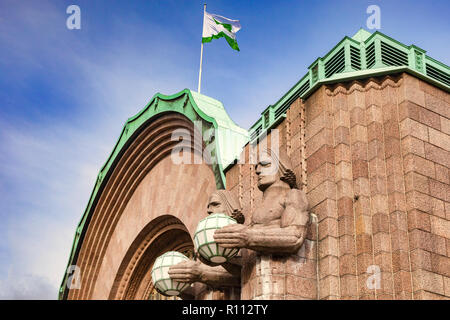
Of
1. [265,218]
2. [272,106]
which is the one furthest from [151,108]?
[265,218]

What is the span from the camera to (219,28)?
17391 millimetres

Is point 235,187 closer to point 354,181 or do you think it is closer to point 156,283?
point 156,283

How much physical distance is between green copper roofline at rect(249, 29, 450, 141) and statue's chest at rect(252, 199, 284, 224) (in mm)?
2227

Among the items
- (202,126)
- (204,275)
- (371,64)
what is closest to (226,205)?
(204,275)

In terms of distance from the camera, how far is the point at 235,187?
1341 centimetres


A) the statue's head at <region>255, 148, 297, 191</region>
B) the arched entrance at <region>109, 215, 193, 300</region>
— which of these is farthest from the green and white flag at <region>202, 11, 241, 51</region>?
the statue's head at <region>255, 148, 297, 191</region>

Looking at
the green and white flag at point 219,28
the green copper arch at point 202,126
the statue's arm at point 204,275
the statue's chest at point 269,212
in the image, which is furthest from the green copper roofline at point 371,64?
the green and white flag at point 219,28

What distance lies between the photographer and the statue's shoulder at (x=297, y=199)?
408 inches

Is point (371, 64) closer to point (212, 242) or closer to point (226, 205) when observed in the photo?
point (226, 205)

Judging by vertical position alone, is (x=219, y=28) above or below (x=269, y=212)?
above

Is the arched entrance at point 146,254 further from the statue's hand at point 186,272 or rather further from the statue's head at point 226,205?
the statue's hand at point 186,272

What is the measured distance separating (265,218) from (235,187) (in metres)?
2.85

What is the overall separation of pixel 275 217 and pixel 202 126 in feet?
16.8
